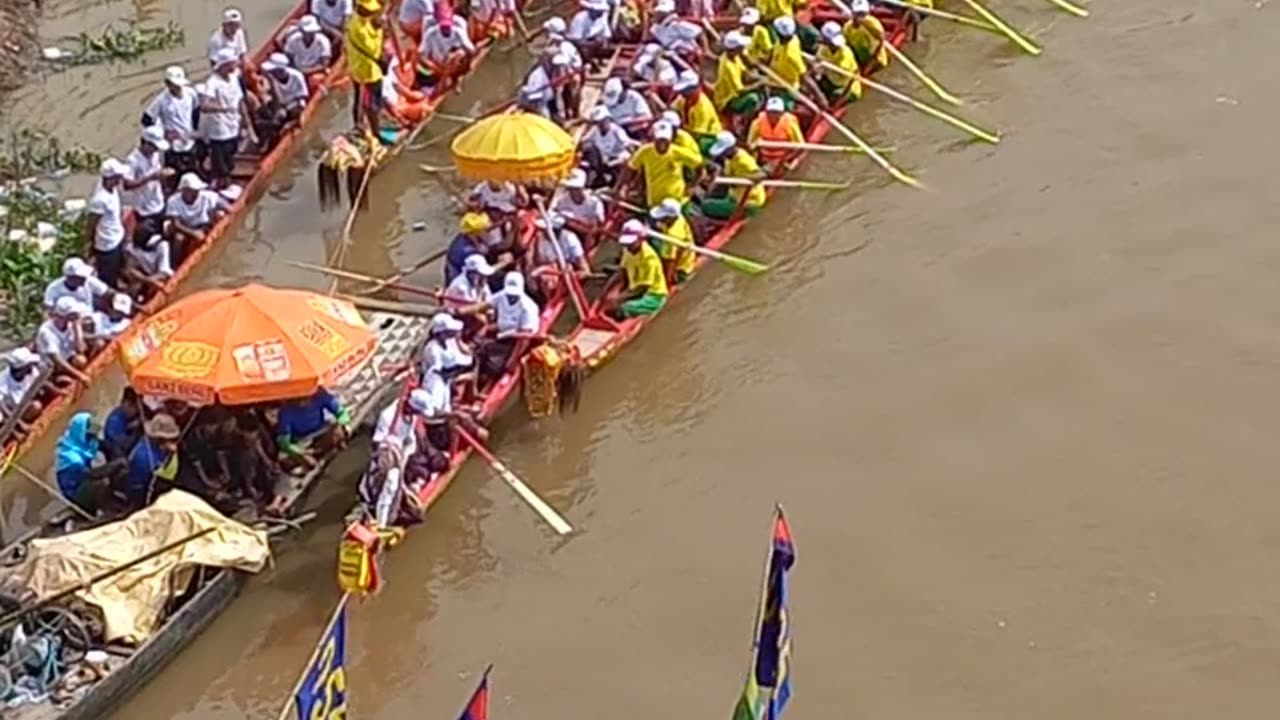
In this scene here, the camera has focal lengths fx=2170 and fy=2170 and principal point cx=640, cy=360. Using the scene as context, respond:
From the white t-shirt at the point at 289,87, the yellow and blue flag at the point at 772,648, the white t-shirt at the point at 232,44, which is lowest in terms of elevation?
the white t-shirt at the point at 289,87

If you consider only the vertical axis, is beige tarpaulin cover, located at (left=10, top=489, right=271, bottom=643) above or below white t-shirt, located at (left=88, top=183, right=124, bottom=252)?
below

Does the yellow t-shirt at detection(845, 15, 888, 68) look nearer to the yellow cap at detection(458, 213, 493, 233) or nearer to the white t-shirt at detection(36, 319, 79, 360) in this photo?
the yellow cap at detection(458, 213, 493, 233)

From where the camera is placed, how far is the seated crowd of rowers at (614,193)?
1262 centimetres

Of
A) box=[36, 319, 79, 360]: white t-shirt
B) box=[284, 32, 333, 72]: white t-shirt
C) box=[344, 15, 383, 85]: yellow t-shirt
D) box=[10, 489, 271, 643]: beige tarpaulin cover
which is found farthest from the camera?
box=[284, 32, 333, 72]: white t-shirt

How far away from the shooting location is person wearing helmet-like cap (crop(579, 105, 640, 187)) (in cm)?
1517

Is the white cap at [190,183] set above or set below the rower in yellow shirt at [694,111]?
above

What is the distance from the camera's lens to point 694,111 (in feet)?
50.7

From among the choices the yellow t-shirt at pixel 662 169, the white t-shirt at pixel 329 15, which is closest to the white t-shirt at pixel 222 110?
the white t-shirt at pixel 329 15

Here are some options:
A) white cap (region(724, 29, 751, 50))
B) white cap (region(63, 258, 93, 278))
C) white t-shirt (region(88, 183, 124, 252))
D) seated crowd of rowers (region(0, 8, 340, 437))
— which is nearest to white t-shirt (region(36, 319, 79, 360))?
seated crowd of rowers (region(0, 8, 340, 437))

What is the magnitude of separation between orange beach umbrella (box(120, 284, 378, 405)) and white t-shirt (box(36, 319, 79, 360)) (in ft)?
3.96

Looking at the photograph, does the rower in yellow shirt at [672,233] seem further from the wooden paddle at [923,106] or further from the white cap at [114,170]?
the white cap at [114,170]

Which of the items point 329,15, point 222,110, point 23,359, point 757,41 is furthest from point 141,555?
point 757,41

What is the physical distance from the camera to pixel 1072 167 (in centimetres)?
1630

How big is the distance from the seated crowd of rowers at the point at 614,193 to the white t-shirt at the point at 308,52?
172 cm
